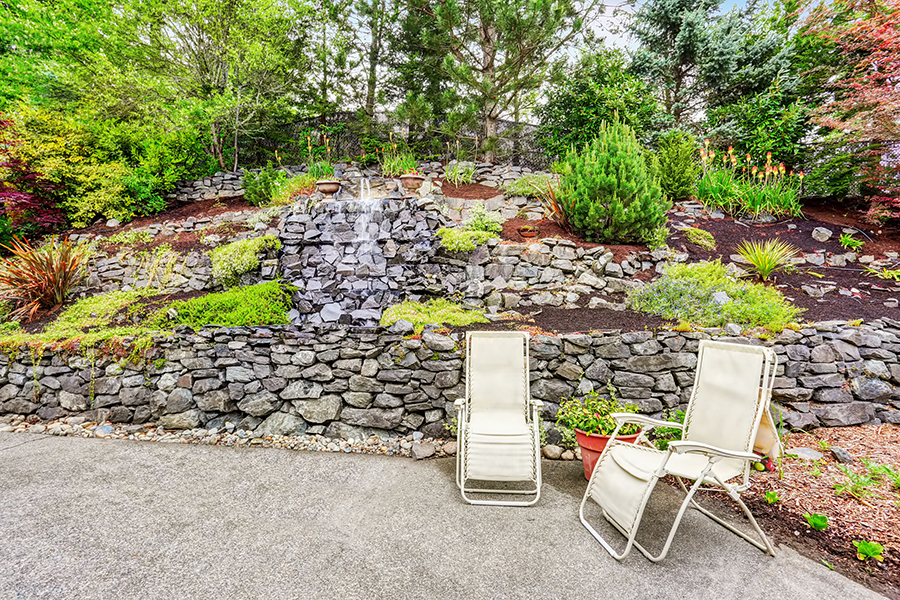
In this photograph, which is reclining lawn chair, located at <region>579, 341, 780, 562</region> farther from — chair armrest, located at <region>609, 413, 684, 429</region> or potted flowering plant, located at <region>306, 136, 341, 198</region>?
potted flowering plant, located at <region>306, 136, 341, 198</region>

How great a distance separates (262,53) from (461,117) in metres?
4.33

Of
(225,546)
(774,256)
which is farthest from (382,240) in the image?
(774,256)

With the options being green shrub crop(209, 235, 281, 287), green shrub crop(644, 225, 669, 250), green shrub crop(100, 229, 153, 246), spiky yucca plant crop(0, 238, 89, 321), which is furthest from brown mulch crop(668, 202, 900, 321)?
spiky yucca plant crop(0, 238, 89, 321)

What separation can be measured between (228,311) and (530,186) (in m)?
5.49

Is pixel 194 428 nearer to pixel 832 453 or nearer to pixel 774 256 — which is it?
pixel 832 453

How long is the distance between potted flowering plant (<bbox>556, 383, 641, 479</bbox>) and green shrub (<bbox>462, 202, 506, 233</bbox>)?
3.35 meters

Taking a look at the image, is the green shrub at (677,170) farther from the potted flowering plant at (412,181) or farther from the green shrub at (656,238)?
the potted flowering plant at (412,181)

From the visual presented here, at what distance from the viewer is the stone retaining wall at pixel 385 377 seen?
355cm

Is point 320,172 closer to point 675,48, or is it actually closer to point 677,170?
point 677,170

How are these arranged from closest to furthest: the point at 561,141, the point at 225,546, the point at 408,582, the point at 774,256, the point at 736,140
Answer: the point at 408,582 < the point at 225,546 < the point at 774,256 < the point at 736,140 < the point at 561,141

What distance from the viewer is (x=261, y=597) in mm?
1900

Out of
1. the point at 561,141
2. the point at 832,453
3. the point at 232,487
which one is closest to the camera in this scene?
the point at 232,487

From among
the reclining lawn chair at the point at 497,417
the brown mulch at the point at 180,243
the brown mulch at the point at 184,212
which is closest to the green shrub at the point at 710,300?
the reclining lawn chair at the point at 497,417

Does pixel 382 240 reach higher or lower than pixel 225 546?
higher
